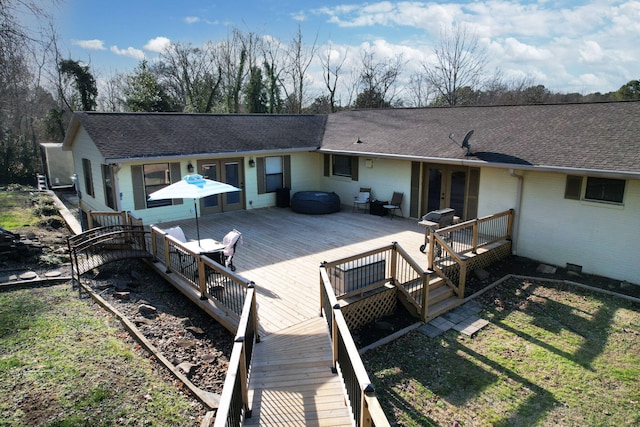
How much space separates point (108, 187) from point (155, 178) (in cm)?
153

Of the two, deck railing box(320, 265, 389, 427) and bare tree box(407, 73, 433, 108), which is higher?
bare tree box(407, 73, 433, 108)

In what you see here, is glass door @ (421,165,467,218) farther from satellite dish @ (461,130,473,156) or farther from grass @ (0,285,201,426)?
grass @ (0,285,201,426)

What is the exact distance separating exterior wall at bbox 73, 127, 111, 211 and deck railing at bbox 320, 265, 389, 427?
1060cm

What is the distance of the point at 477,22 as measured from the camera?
32.9 metres

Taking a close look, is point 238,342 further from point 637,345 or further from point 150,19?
point 150,19

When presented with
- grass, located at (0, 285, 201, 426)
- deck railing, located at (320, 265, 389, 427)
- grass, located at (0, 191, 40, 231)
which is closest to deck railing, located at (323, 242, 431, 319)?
deck railing, located at (320, 265, 389, 427)

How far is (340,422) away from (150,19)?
40.9 meters

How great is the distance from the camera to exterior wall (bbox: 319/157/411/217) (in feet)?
44.8

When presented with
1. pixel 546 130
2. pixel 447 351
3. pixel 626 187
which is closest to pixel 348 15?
pixel 546 130

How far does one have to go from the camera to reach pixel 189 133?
14062mm

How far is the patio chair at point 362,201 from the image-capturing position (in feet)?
48.1

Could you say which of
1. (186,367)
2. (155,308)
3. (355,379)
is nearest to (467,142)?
(155,308)

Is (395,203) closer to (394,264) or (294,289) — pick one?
(394,264)

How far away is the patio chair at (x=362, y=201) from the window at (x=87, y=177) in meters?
9.45
